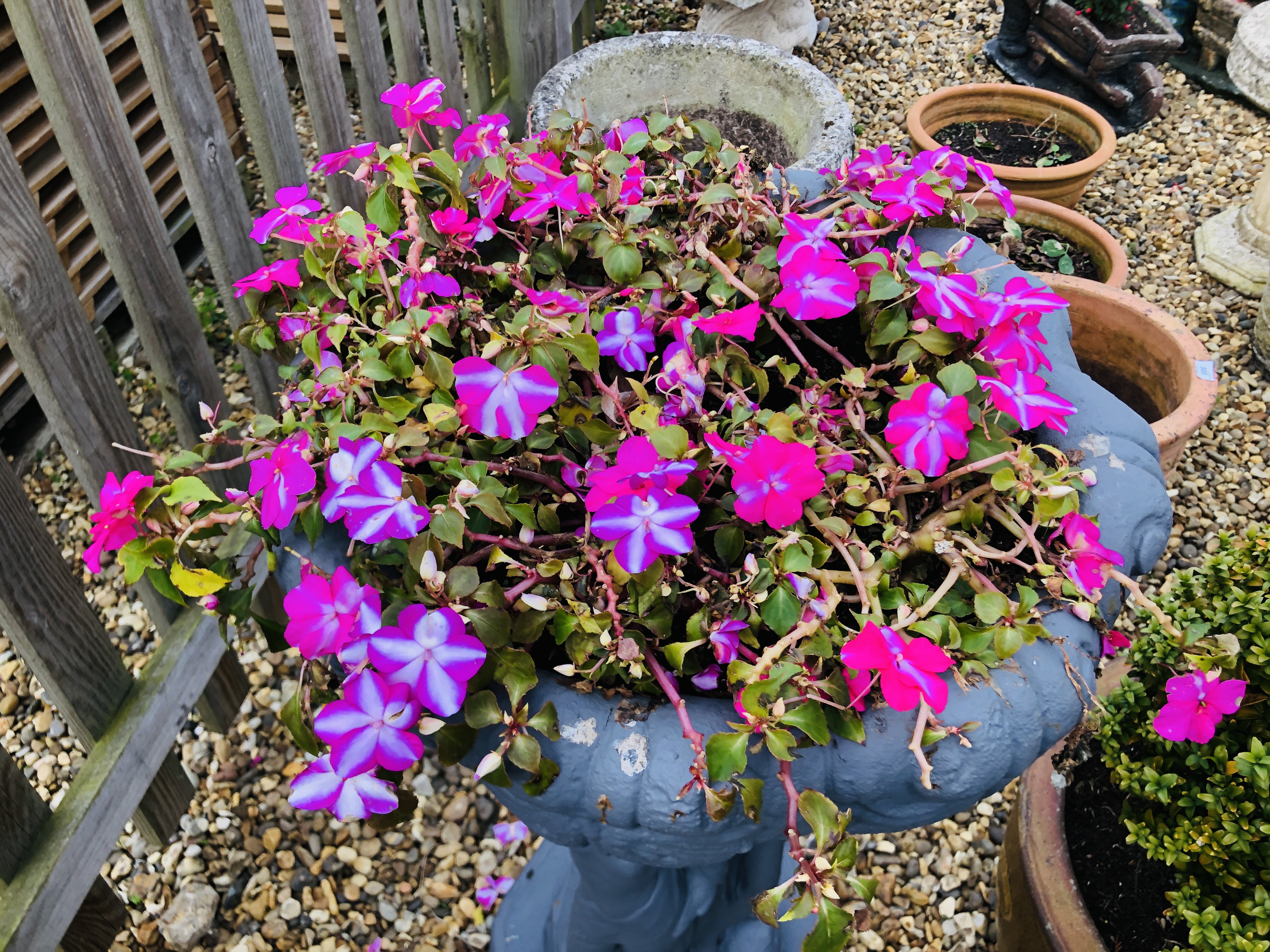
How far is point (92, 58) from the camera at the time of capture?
3.81 ft

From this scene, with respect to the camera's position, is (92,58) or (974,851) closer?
(92,58)

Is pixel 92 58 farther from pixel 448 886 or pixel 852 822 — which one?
pixel 448 886

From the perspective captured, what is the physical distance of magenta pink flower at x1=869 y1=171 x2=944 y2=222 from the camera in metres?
1.00

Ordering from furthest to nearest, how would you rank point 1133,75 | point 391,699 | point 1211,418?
point 1133,75, point 1211,418, point 391,699

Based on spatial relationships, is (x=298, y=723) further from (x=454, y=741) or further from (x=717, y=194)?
(x=717, y=194)

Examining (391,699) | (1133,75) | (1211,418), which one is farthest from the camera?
(1133,75)

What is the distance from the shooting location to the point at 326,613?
2.40 ft

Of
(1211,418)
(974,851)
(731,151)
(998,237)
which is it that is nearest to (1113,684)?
(974,851)

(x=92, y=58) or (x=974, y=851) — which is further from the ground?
(x=92, y=58)

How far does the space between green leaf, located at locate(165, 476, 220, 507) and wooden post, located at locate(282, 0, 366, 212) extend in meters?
0.90

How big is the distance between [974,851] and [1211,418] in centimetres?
161

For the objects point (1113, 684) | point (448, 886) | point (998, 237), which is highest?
point (998, 237)

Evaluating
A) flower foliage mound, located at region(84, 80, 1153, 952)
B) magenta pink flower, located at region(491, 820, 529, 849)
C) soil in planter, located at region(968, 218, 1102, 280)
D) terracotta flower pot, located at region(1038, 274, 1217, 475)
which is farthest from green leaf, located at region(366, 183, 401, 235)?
soil in planter, located at region(968, 218, 1102, 280)

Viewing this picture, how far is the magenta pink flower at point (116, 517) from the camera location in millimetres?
807
